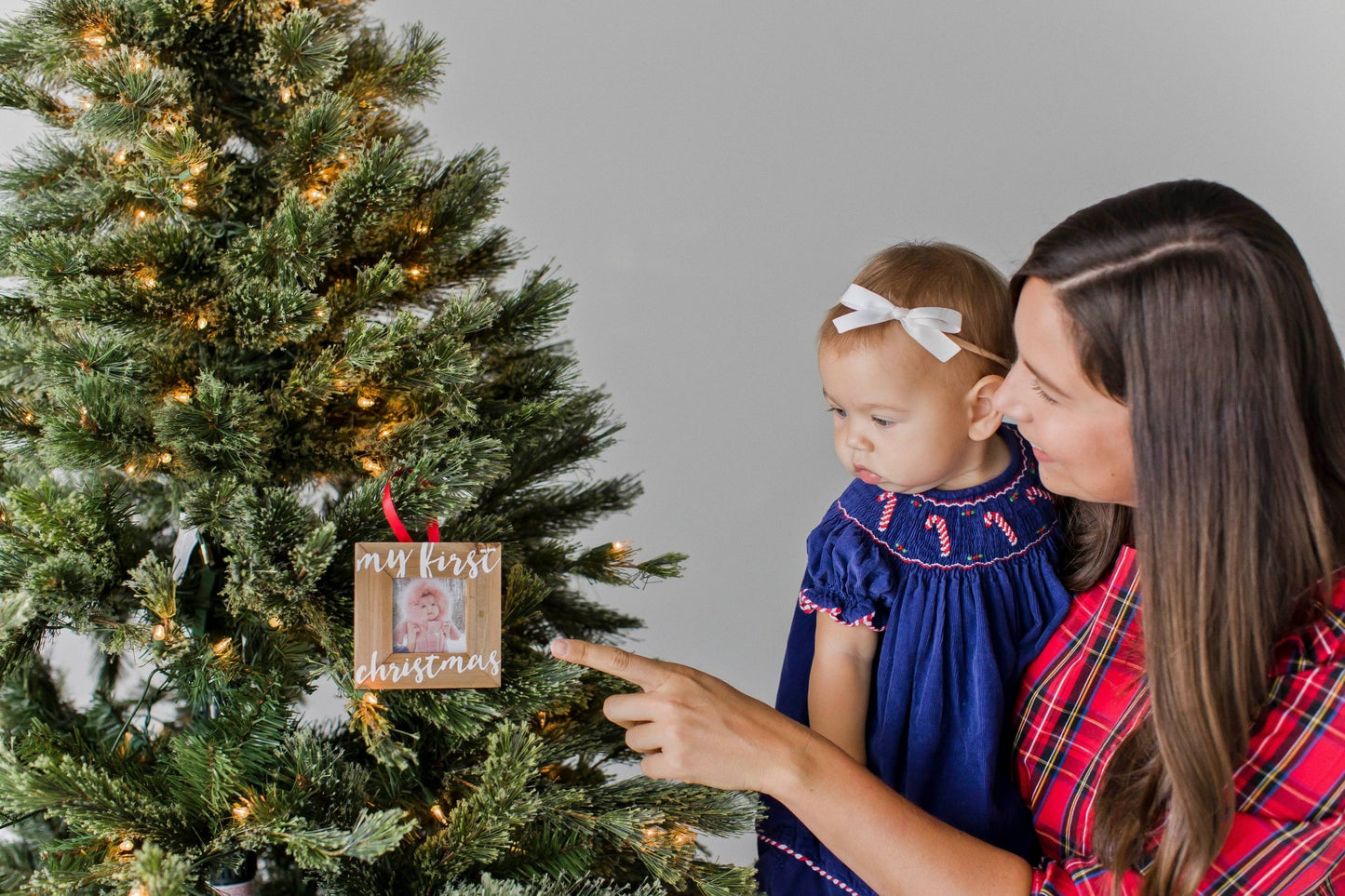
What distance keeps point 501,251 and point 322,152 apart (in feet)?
0.71

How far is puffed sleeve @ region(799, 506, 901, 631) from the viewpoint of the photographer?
1.03 meters

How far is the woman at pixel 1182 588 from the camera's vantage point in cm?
74

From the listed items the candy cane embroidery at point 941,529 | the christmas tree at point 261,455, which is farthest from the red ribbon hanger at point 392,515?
the candy cane embroidery at point 941,529

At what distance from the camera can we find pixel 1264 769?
761mm

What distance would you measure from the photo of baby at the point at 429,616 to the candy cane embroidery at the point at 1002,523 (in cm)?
58

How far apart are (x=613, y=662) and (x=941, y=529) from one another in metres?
0.42

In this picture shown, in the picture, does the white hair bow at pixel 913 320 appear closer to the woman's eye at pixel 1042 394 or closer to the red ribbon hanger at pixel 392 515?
the woman's eye at pixel 1042 394

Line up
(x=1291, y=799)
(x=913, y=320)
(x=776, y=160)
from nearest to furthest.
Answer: (x=1291, y=799) → (x=913, y=320) → (x=776, y=160)

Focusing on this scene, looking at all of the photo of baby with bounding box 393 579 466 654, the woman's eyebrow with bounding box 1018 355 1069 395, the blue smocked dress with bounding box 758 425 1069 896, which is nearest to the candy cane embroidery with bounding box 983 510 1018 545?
the blue smocked dress with bounding box 758 425 1069 896

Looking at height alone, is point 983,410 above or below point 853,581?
above

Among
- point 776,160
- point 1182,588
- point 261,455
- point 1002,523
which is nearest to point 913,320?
point 1002,523

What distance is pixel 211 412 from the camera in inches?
30.8

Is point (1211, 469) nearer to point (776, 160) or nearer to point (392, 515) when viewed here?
point (392, 515)

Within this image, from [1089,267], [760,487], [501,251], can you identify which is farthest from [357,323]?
[760,487]
